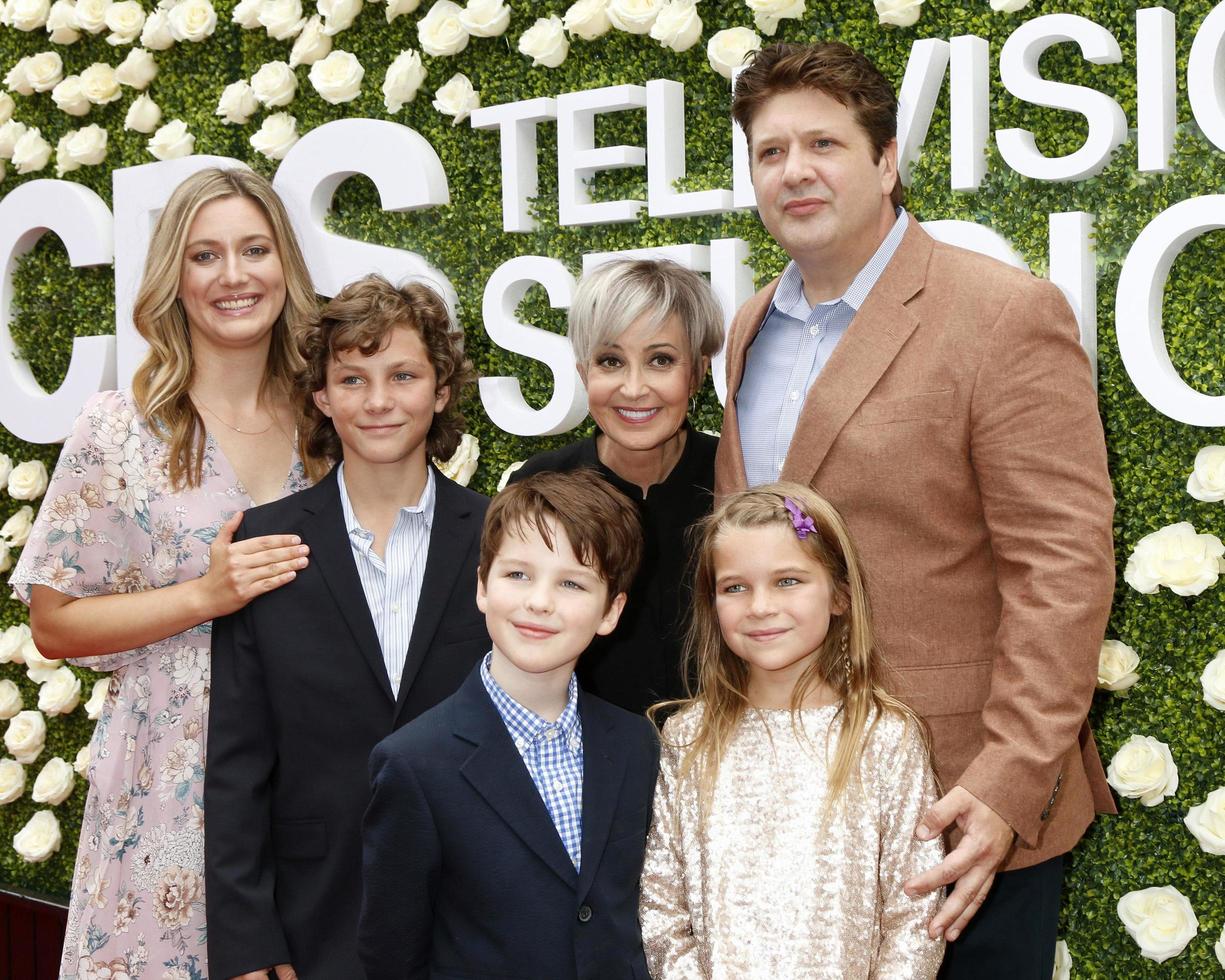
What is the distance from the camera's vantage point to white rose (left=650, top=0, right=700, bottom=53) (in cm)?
315

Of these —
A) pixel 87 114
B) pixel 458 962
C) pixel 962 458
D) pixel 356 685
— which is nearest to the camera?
pixel 458 962

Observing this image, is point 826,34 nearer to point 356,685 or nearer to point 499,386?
point 499,386

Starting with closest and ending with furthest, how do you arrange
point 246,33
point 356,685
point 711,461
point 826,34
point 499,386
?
point 356,685, point 711,461, point 826,34, point 499,386, point 246,33

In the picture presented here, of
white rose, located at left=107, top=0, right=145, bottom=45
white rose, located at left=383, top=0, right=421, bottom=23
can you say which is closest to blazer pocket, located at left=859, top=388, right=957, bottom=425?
white rose, located at left=383, top=0, right=421, bottom=23

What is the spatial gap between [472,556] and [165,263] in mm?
891

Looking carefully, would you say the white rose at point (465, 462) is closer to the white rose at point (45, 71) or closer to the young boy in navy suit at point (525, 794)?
the young boy in navy suit at point (525, 794)

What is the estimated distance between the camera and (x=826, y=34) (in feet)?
9.97

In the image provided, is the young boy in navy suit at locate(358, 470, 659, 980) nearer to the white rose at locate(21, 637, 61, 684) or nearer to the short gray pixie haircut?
the short gray pixie haircut

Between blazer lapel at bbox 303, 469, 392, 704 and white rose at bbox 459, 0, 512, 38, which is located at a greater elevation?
white rose at bbox 459, 0, 512, 38

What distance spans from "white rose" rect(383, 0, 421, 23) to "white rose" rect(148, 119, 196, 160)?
2.59 feet

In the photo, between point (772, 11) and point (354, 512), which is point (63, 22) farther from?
point (354, 512)

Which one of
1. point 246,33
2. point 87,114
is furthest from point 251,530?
point 87,114

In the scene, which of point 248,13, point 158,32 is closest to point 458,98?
point 248,13

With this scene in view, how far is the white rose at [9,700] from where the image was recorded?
453 centimetres
